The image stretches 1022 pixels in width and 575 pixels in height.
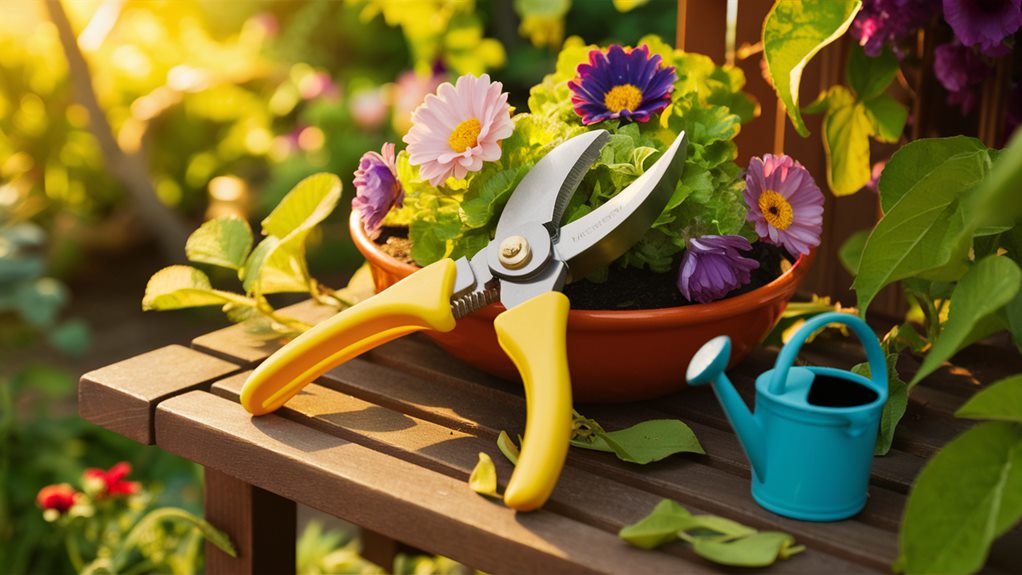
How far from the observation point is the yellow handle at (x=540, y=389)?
0.67 m

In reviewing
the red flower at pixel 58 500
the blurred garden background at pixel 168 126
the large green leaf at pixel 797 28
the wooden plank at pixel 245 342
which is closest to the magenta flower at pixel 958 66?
the large green leaf at pixel 797 28

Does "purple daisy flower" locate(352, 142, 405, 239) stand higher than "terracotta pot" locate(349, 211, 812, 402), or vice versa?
"purple daisy flower" locate(352, 142, 405, 239)

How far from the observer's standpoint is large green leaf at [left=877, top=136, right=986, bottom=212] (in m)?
0.75

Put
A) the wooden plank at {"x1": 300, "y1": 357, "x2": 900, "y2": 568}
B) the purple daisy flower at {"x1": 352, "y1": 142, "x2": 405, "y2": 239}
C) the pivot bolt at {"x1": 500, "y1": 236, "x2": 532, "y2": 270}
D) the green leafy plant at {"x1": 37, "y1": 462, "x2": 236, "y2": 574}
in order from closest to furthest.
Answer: the wooden plank at {"x1": 300, "y1": 357, "x2": 900, "y2": 568} → the pivot bolt at {"x1": 500, "y1": 236, "x2": 532, "y2": 270} → the purple daisy flower at {"x1": 352, "y1": 142, "x2": 405, "y2": 239} → the green leafy plant at {"x1": 37, "y1": 462, "x2": 236, "y2": 574}

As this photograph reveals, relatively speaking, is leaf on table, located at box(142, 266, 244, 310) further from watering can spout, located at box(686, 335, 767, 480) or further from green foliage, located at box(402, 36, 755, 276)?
watering can spout, located at box(686, 335, 767, 480)

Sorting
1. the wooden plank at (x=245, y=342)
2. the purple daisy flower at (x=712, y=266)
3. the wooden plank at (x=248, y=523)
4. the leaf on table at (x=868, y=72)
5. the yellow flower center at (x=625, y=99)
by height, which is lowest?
the wooden plank at (x=248, y=523)

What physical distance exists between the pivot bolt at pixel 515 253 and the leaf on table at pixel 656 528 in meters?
0.21

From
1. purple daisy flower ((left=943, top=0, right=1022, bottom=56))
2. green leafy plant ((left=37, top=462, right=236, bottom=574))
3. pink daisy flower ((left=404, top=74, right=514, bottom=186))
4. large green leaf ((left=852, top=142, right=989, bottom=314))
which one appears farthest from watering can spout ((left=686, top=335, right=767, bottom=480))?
green leafy plant ((left=37, top=462, right=236, bottom=574))

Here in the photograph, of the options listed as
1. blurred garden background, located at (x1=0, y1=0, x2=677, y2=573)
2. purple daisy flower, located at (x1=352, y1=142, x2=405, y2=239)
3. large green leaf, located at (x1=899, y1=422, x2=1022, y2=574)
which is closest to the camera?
large green leaf, located at (x1=899, y1=422, x2=1022, y2=574)

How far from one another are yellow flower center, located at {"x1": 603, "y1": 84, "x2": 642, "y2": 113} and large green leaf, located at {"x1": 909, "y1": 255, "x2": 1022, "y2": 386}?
31cm

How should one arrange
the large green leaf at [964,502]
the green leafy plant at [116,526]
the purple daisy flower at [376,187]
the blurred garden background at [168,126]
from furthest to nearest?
1. the blurred garden background at [168,126]
2. the green leafy plant at [116,526]
3. the purple daisy flower at [376,187]
4. the large green leaf at [964,502]

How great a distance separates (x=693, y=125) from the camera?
2.88 ft

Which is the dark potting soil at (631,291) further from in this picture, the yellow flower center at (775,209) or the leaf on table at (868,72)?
the leaf on table at (868,72)

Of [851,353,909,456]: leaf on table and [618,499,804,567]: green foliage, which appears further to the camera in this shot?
[851,353,909,456]: leaf on table
